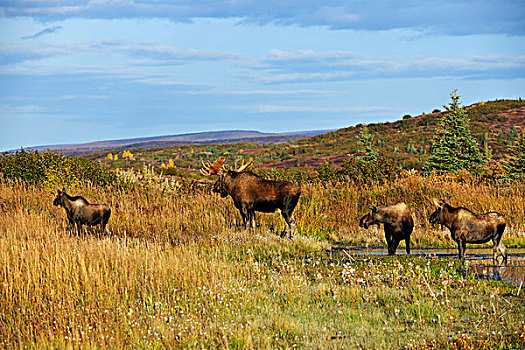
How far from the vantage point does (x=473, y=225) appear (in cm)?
1119

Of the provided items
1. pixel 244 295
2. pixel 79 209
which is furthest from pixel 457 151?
pixel 244 295

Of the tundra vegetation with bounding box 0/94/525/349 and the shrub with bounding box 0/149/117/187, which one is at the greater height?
the shrub with bounding box 0/149/117/187

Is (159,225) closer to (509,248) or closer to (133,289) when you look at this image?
(133,289)

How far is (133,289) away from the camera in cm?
884

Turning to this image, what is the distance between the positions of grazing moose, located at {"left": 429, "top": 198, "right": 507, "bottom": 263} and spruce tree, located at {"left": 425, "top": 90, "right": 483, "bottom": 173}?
824 inches

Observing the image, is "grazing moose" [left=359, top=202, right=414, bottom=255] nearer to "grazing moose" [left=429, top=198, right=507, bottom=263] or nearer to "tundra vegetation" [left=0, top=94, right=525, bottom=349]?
"tundra vegetation" [left=0, top=94, right=525, bottom=349]

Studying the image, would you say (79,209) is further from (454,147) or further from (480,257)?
(454,147)

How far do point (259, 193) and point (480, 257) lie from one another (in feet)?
18.4

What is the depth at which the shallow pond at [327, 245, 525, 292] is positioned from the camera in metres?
10.4

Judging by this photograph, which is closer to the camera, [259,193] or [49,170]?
[259,193]

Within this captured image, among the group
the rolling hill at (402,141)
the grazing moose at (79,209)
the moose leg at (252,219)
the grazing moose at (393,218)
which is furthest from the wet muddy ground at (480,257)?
the rolling hill at (402,141)

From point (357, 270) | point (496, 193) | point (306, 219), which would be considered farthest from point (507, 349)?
point (496, 193)

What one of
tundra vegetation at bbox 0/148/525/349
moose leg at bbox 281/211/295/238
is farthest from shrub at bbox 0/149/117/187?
moose leg at bbox 281/211/295/238

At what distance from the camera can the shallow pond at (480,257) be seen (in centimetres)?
1041
